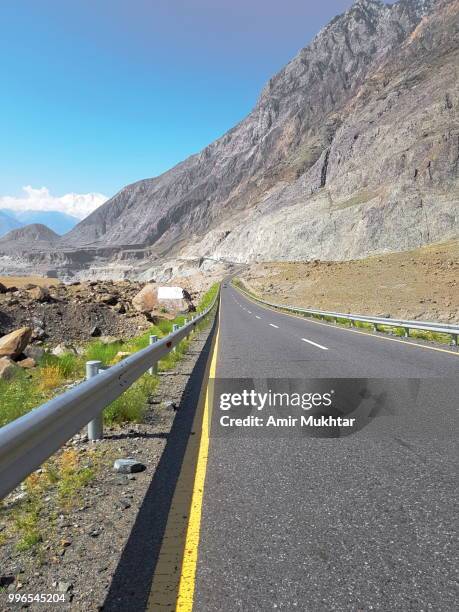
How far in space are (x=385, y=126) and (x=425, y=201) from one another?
128 feet

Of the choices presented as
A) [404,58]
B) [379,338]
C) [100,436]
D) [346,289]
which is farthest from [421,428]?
[404,58]

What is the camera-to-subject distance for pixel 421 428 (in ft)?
16.8

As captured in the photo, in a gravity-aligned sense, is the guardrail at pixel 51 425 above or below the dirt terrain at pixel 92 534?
above

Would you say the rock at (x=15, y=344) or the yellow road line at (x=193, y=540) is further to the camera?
the rock at (x=15, y=344)

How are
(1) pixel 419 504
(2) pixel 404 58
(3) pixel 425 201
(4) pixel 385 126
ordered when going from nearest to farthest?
(1) pixel 419 504 → (3) pixel 425 201 → (4) pixel 385 126 → (2) pixel 404 58

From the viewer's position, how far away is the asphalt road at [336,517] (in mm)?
2412

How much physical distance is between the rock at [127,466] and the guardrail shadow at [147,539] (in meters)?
0.18

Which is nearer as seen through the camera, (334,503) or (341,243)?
(334,503)

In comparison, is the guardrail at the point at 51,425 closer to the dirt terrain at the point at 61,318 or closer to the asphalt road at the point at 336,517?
the asphalt road at the point at 336,517

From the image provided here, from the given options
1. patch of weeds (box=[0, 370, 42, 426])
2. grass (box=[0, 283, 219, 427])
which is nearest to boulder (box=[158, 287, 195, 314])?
grass (box=[0, 283, 219, 427])

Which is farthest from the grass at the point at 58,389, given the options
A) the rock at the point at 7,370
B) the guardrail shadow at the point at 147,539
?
the guardrail shadow at the point at 147,539

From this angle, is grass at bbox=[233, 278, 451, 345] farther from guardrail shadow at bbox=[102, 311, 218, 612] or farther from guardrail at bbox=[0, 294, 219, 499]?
guardrail at bbox=[0, 294, 219, 499]

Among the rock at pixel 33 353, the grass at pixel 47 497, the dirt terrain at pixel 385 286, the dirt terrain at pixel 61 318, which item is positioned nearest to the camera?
the grass at pixel 47 497

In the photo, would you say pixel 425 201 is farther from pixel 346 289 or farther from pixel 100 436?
pixel 100 436
